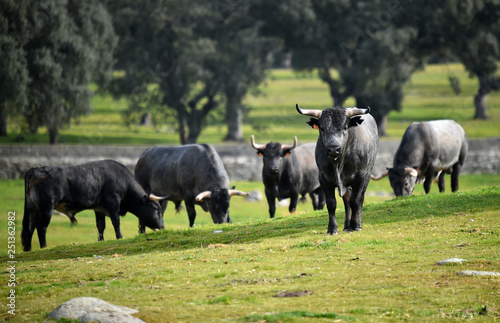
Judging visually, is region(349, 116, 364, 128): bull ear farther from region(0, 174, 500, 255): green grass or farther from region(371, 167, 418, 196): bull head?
region(371, 167, 418, 196): bull head

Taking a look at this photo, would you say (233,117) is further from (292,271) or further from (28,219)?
(292,271)

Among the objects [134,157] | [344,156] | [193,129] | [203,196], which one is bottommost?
[134,157]

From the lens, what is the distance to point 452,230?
1396 centimetres

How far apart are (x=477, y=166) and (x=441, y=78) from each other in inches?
2037

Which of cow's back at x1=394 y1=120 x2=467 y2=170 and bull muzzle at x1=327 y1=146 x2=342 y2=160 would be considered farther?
cow's back at x1=394 y1=120 x2=467 y2=170

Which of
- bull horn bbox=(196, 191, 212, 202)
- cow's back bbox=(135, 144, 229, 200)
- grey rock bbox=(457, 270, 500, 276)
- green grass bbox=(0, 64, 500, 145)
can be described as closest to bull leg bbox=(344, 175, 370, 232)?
grey rock bbox=(457, 270, 500, 276)

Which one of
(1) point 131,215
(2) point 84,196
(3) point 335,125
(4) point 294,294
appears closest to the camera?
(4) point 294,294

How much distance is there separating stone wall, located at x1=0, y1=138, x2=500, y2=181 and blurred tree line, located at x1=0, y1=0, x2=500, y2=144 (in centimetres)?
717

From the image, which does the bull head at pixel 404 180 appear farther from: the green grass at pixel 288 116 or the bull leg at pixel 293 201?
the green grass at pixel 288 116

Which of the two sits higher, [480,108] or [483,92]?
[483,92]

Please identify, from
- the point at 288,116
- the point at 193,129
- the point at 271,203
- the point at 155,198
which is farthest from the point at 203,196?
the point at 288,116

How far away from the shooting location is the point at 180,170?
22344mm

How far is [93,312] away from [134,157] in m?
35.0

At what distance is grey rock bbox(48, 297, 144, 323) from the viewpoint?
8.21 meters
